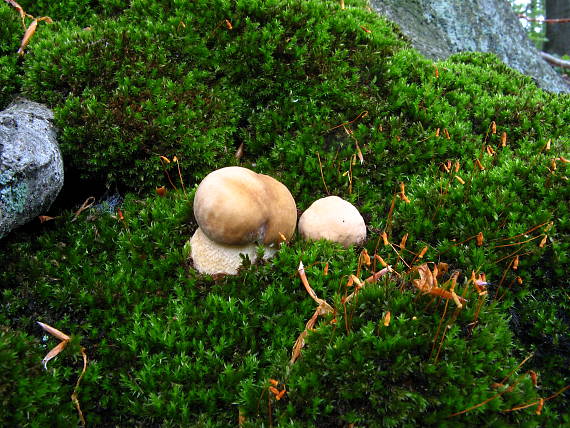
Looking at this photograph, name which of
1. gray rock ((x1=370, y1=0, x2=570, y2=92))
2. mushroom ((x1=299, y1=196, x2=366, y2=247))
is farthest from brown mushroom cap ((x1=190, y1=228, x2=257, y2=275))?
gray rock ((x1=370, y1=0, x2=570, y2=92))

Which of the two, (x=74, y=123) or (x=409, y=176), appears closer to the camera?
(x=74, y=123)

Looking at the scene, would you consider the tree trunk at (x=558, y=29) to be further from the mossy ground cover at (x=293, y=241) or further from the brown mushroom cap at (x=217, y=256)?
the brown mushroom cap at (x=217, y=256)

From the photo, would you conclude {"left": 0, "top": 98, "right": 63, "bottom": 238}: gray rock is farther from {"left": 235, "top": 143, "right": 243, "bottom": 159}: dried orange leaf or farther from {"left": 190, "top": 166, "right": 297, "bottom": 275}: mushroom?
{"left": 235, "top": 143, "right": 243, "bottom": 159}: dried orange leaf

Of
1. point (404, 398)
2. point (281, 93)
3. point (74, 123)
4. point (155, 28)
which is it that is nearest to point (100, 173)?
point (74, 123)

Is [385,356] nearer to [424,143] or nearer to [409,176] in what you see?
[409,176]

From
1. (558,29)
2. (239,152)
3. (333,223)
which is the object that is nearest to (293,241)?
(333,223)

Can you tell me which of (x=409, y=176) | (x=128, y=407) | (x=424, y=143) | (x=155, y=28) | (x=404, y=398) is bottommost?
(x=128, y=407)
